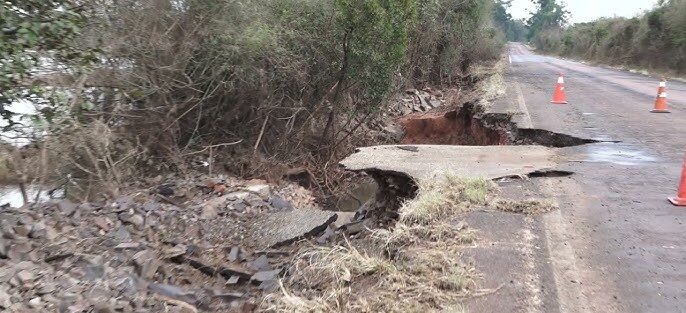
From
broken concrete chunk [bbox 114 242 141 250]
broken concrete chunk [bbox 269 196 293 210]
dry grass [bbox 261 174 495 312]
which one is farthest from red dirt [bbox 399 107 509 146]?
dry grass [bbox 261 174 495 312]

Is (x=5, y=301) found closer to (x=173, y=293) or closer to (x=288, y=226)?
(x=173, y=293)

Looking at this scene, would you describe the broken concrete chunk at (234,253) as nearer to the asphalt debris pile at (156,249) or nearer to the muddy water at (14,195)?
the asphalt debris pile at (156,249)

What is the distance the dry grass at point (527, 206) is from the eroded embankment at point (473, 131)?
11.5 feet

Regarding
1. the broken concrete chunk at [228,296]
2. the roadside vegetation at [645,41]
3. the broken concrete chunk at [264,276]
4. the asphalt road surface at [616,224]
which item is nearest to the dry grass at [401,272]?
the asphalt road surface at [616,224]

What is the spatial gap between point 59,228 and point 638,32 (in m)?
31.5

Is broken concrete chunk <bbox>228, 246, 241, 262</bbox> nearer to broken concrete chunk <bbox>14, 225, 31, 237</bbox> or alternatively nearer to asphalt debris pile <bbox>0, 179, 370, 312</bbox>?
asphalt debris pile <bbox>0, 179, 370, 312</bbox>

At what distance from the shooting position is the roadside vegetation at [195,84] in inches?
267

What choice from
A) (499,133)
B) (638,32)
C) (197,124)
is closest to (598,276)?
(499,133)

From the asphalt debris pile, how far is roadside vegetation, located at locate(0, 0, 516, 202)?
0.97 metres

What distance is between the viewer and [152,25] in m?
9.30

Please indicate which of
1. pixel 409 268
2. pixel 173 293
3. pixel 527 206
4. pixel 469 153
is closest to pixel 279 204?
pixel 469 153

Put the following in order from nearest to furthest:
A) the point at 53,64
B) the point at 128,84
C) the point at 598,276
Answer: the point at 598,276 < the point at 53,64 < the point at 128,84

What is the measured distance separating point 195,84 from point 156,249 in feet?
13.0

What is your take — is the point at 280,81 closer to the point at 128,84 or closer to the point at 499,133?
the point at 128,84
